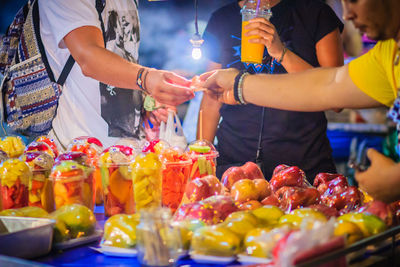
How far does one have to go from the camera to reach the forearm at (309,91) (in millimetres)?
1695

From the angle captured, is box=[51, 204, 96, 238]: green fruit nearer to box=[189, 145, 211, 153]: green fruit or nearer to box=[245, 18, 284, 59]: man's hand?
box=[189, 145, 211, 153]: green fruit

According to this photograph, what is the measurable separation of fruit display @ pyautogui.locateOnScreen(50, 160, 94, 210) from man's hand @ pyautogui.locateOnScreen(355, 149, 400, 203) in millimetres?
969

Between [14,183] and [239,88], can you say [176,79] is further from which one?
[14,183]

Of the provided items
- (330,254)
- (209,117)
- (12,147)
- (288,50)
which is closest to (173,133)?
(209,117)

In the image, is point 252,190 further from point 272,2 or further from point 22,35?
point 22,35

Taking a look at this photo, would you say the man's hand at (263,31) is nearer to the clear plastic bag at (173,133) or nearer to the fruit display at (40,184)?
the clear plastic bag at (173,133)

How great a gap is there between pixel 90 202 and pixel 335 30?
69.2 inches

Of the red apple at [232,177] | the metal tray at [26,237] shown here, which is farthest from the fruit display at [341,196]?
the metal tray at [26,237]

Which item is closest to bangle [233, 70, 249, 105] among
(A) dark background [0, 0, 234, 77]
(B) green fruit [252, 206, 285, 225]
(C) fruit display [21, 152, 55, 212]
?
(B) green fruit [252, 206, 285, 225]

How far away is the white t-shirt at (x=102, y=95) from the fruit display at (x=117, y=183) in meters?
1.08

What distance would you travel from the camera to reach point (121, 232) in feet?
4.51

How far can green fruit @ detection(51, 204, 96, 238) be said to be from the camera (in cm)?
149

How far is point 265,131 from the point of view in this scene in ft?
9.25

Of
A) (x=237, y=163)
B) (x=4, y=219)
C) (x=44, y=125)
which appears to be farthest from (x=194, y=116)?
(x=4, y=219)
